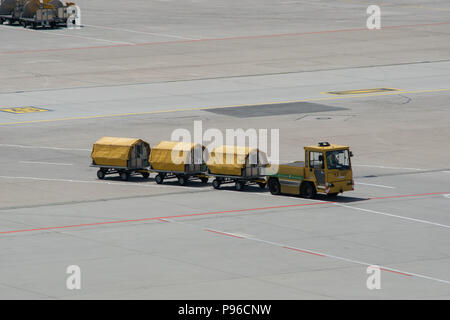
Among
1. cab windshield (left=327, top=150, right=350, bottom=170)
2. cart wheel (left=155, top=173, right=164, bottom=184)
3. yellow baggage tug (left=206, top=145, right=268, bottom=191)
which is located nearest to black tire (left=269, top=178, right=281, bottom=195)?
yellow baggage tug (left=206, top=145, right=268, bottom=191)

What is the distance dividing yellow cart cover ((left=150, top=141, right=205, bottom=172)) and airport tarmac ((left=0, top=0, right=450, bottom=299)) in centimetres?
105

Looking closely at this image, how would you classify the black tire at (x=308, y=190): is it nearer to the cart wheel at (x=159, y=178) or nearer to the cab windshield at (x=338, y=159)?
the cab windshield at (x=338, y=159)

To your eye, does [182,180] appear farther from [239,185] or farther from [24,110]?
[24,110]

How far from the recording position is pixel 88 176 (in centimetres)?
5650

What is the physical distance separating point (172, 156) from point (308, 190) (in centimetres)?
773

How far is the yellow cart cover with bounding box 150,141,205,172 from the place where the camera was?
178ft

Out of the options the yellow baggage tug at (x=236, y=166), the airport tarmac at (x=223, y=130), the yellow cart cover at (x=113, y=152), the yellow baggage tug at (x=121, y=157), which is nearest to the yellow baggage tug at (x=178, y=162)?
the airport tarmac at (x=223, y=130)

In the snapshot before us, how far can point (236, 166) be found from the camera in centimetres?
5241

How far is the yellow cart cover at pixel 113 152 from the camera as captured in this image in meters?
55.6

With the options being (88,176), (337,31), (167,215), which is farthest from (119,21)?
(167,215)

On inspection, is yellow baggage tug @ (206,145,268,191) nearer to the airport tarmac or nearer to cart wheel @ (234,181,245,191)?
cart wheel @ (234,181,245,191)

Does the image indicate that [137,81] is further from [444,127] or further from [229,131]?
[444,127]

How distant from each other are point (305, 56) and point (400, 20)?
30.1 m

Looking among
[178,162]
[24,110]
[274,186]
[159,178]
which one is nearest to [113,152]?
[159,178]
